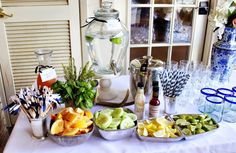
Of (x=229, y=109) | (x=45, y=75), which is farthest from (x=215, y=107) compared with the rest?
(x=45, y=75)

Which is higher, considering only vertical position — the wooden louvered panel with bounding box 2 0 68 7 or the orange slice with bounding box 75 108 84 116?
the wooden louvered panel with bounding box 2 0 68 7

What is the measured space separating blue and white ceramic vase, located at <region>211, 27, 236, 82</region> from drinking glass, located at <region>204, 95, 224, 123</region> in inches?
11.1

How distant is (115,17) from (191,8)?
4.00 feet

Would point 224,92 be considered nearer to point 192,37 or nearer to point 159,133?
point 159,133

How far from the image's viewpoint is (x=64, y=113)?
96cm

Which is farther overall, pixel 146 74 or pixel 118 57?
pixel 118 57

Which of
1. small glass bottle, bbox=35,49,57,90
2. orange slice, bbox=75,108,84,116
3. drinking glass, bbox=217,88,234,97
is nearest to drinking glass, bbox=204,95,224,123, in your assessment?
drinking glass, bbox=217,88,234,97

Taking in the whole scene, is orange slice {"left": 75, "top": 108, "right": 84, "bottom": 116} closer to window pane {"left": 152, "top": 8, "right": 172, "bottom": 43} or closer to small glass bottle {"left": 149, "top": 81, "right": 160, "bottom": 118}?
small glass bottle {"left": 149, "top": 81, "right": 160, "bottom": 118}

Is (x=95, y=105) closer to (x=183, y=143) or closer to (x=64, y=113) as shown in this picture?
(x=64, y=113)

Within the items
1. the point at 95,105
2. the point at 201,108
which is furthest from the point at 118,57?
the point at 201,108

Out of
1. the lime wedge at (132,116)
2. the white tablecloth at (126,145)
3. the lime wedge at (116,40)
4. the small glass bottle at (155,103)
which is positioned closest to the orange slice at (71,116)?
the white tablecloth at (126,145)

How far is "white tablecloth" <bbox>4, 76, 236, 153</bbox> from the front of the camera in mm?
902

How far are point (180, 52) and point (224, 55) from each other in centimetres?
101

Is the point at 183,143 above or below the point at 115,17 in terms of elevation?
below
